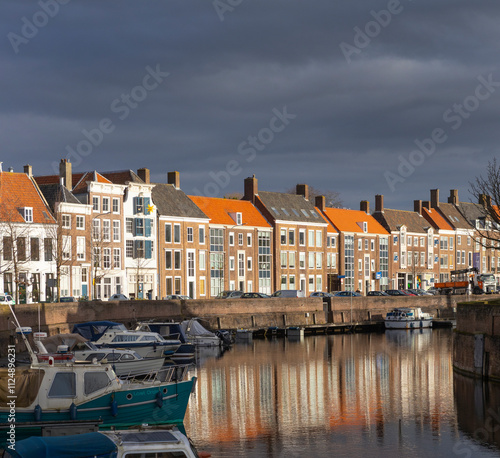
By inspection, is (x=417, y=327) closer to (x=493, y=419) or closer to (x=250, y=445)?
(x=493, y=419)

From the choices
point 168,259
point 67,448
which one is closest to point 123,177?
point 168,259

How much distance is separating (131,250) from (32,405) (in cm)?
6876

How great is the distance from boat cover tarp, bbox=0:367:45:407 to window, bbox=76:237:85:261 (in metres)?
61.5

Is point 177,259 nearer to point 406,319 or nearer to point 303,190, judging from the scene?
point 406,319

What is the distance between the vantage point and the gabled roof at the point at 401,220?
142 metres

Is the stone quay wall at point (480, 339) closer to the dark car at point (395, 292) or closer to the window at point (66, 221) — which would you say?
the window at point (66, 221)

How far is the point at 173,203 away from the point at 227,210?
11414mm

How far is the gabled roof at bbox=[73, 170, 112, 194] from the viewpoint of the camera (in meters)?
93.8

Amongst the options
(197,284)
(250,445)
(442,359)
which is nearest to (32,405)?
(250,445)

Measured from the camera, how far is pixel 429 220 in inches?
5886

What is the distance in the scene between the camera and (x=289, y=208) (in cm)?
12281

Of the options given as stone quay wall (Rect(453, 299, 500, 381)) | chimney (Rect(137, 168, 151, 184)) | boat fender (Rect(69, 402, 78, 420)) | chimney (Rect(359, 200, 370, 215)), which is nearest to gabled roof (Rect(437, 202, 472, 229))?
chimney (Rect(359, 200, 370, 215))

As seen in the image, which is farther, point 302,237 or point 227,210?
point 302,237

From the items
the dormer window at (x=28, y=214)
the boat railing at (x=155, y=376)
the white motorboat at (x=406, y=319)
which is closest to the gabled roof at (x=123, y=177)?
the dormer window at (x=28, y=214)
